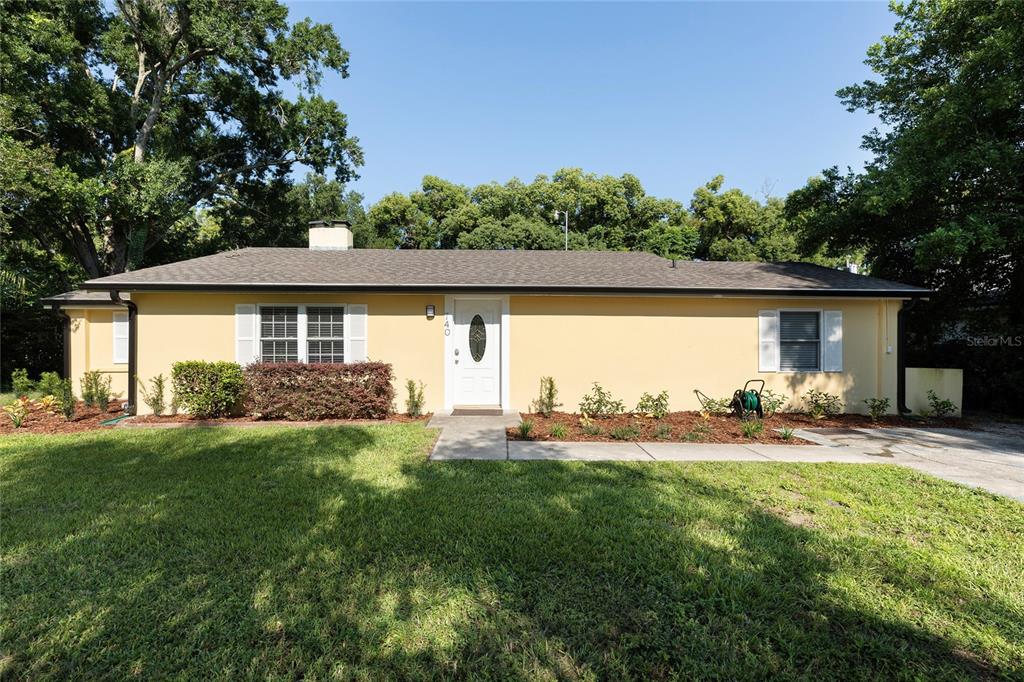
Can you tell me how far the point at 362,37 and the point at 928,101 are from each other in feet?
44.5

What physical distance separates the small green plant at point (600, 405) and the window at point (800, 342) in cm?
356

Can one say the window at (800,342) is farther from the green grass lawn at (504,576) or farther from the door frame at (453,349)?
the door frame at (453,349)

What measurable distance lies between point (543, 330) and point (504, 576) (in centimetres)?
628

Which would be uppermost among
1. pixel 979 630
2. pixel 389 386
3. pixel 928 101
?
pixel 928 101

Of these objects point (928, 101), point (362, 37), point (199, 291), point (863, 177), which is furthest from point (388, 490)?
point (928, 101)

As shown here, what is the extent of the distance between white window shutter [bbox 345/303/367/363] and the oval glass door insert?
2.10 metres

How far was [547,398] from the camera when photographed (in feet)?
28.6

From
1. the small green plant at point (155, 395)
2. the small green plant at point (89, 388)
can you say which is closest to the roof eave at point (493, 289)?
the small green plant at point (155, 395)

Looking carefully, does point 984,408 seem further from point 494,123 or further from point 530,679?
point 494,123

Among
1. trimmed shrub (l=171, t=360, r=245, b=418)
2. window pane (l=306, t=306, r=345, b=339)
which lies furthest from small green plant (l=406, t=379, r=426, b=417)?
trimmed shrub (l=171, t=360, r=245, b=418)

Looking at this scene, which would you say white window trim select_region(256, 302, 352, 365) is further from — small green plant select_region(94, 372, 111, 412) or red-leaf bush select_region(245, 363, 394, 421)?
small green plant select_region(94, 372, 111, 412)

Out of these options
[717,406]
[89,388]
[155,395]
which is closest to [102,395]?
[89,388]

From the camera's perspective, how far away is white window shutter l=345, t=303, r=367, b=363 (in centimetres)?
859

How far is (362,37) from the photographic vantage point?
10.8 meters
